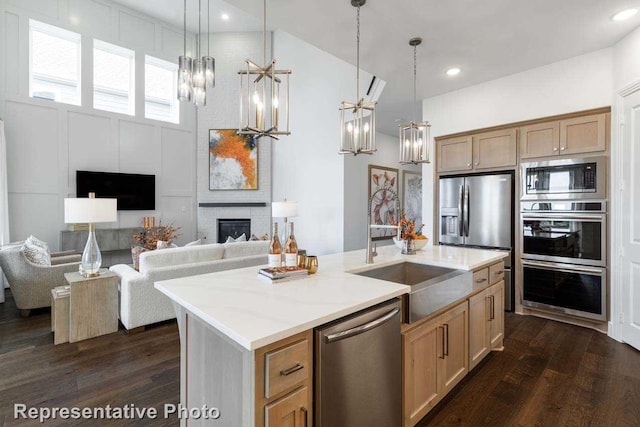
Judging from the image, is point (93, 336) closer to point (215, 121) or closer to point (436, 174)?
point (436, 174)

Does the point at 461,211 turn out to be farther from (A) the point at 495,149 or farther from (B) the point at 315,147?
(B) the point at 315,147

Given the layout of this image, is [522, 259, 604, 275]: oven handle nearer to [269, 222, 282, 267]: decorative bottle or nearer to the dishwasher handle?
the dishwasher handle

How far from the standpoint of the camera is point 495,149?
3.85 m

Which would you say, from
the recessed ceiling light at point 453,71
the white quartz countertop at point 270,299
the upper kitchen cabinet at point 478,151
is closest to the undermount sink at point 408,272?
the white quartz countertop at point 270,299

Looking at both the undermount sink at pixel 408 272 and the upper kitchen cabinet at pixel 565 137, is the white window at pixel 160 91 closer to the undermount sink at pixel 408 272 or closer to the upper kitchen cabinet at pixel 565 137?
the undermount sink at pixel 408 272

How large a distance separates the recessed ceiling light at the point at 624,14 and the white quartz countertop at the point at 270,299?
9.88ft

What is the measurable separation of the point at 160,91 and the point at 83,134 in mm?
1847

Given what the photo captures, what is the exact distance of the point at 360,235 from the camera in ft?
19.7

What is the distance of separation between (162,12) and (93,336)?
6323 mm

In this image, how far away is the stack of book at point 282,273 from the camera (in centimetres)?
167

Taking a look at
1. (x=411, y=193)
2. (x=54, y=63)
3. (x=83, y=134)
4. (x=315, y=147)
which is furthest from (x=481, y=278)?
(x=54, y=63)

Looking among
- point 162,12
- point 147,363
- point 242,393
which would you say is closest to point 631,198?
point 242,393

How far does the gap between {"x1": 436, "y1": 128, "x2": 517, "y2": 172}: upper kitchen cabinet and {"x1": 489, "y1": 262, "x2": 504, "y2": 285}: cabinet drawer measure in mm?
1625

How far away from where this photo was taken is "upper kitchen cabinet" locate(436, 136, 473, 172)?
409 cm
